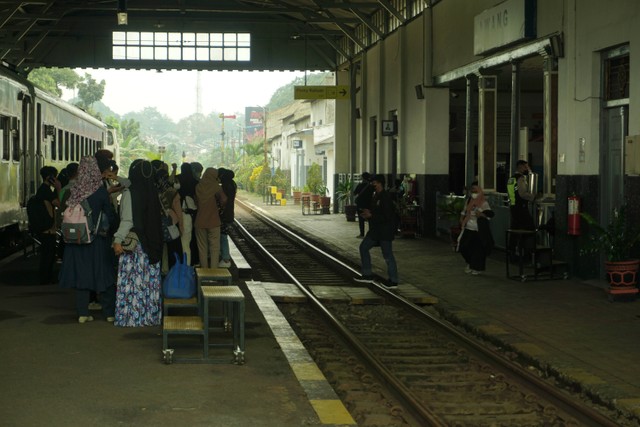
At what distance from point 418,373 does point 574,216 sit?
7.38m

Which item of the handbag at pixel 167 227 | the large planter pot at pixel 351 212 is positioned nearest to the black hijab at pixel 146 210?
the handbag at pixel 167 227

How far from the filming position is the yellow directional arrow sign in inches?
1411

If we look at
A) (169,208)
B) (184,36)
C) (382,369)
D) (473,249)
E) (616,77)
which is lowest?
(382,369)

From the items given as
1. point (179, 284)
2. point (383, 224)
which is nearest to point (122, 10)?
point (383, 224)

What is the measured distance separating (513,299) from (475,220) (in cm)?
355

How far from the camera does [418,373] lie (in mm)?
10211

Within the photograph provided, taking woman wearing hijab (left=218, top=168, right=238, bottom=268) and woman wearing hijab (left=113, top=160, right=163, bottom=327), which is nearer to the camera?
woman wearing hijab (left=113, top=160, right=163, bottom=327)

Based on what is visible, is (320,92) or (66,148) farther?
(320,92)

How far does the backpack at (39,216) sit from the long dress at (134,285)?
4.59m

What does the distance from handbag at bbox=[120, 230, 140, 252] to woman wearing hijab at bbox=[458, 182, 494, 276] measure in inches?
323

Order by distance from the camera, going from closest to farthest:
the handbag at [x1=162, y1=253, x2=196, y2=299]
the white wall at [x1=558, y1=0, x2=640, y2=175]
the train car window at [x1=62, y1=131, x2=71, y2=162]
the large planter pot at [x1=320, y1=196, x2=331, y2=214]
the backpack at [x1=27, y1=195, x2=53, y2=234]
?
1. the handbag at [x1=162, y1=253, x2=196, y2=299]
2. the white wall at [x1=558, y1=0, x2=640, y2=175]
3. the backpack at [x1=27, y1=195, x2=53, y2=234]
4. the train car window at [x1=62, y1=131, x2=71, y2=162]
5. the large planter pot at [x1=320, y1=196, x2=331, y2=214]

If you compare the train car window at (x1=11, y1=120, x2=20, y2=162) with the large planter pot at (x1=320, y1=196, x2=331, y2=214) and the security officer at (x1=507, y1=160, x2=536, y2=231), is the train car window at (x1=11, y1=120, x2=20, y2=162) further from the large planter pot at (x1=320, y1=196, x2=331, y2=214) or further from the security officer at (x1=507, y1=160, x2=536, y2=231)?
the large planter pot at (x1=320, y1=196, x2=331, y2=214)

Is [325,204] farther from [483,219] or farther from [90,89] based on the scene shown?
[90,89]

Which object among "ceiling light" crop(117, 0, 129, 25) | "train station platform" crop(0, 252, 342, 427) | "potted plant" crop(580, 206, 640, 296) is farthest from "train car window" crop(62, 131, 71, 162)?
"potted plant" crop(580, 206, 640, 296)
